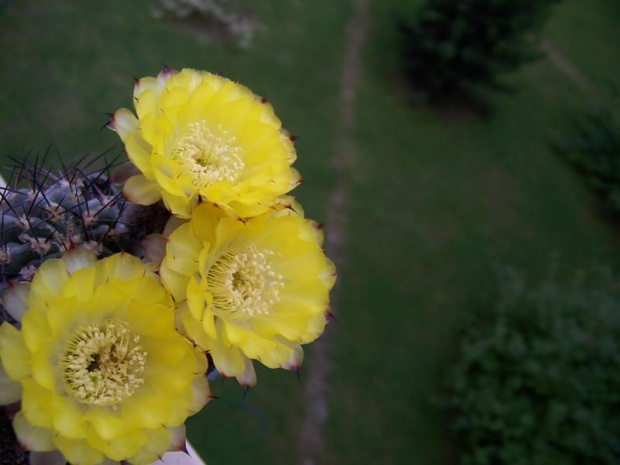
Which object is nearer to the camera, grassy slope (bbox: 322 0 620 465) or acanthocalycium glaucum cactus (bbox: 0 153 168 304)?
acanthocalycium glaucum cactus (bbox: 0 153 168 304)

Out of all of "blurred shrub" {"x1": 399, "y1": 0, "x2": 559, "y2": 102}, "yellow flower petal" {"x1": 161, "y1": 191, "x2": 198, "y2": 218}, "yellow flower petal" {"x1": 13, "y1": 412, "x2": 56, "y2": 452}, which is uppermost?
"yellow flower petal" {"x1": 161, "y1": 191, "x2": 198, "y2": 218}

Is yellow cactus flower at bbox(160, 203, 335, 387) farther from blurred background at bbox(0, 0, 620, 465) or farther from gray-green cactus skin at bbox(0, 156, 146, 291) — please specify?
blurred background at bbox(0, 0, 620, 465)

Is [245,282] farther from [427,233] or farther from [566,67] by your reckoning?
[566,67]

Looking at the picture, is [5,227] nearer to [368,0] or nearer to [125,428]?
[125,428]

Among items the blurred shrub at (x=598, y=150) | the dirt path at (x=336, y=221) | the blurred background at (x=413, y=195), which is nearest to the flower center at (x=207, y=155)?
the blurred background at (x=413, y=195)

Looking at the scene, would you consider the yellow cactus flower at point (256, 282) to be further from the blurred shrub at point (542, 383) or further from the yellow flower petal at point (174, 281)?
the blurred shrub at point (542, 383)

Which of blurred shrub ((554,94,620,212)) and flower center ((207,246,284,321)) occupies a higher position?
flower center ((207,246,284,321))

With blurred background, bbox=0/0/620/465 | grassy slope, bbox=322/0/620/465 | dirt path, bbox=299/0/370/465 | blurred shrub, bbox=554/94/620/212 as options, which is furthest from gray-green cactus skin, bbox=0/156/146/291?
blurred shrub, bbox=554/94/620/212
